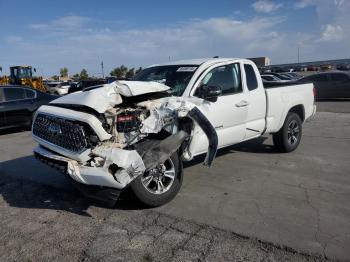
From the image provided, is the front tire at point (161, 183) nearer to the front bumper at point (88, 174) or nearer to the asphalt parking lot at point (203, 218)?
the asphalt parking lot at point (203, 218)

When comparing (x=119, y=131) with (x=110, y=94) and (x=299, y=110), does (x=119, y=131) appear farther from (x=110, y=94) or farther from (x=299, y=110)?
(x=299, y=110)

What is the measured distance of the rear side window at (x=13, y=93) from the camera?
38.0ft

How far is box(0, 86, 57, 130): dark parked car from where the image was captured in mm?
11312

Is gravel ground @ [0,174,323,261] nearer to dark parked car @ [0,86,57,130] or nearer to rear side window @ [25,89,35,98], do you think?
dark parked car @ [0,86,57,130]

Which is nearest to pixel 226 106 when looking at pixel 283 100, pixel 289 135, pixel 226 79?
pixel 226 79

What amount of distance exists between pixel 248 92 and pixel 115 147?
2.99 metres

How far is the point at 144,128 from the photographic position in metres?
4.44

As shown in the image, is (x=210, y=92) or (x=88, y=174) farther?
(x=210, y=92)

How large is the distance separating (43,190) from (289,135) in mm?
4759

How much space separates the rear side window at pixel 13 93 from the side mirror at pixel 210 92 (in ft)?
26.7

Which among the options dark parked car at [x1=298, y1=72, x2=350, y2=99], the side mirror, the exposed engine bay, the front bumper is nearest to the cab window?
the side mirror

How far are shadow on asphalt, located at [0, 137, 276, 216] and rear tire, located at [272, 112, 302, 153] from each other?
28 centimetres

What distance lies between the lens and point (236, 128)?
6078 mm

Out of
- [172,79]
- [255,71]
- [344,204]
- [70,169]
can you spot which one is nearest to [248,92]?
[255,71]
